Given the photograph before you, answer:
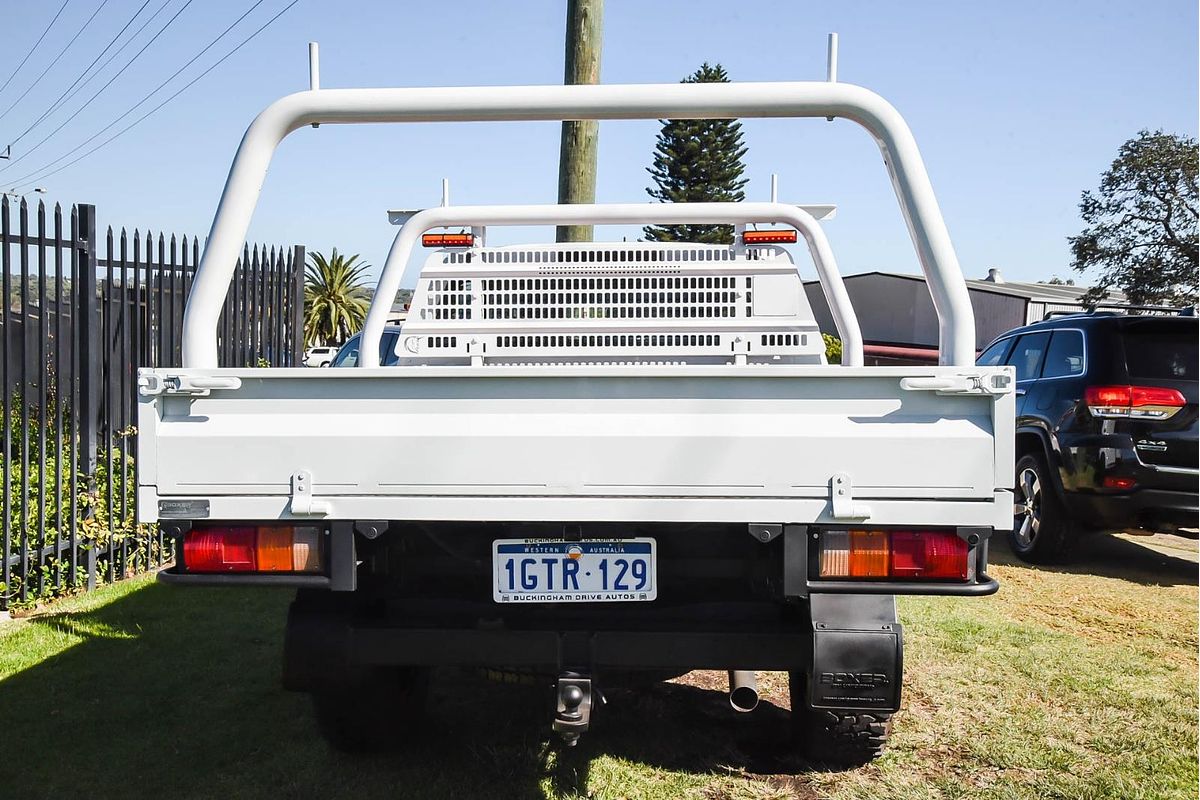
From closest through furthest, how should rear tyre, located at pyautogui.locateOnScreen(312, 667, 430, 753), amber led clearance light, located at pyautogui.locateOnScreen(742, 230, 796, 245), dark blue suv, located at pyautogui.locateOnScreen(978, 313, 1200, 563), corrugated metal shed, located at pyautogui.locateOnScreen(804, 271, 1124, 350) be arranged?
rear tyre, located at pyautogui.locateOnScreen(312, 667, 430, 753) < amber led clearance light, located at pyautogui.locateOnScreen(742, 230, 796, 245) < dark blue suv, located at pyautogui.locateOnScreen(978, 313, 1200, 563) < corrugated metal shed, located at pyautogui.locateOnScreen(804, 271, 1124, 350)

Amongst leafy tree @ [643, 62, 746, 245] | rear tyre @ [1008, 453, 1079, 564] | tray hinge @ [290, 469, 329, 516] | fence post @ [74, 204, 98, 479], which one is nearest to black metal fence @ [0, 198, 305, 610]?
fence post @ [74, 204, 98, 479]

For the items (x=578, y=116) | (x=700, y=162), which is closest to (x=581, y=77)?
(x=578, y=116)

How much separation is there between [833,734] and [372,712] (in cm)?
153

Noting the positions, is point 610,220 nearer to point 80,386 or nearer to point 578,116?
point 578,116

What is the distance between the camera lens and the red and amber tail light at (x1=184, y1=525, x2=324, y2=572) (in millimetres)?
2791

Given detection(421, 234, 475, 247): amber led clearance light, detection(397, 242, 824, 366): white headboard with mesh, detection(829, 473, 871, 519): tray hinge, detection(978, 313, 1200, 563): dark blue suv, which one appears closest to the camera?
detection(829, 473, 871, 519): tray hinge

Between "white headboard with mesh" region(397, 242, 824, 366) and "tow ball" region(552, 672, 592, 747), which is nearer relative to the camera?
"tow ball" region(552, 672, 592, 747)

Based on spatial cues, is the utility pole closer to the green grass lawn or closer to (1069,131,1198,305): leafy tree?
the green grass lawn

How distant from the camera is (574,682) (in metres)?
2.88

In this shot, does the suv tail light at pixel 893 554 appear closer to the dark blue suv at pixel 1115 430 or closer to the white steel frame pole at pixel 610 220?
the white steel frame pole at pixel 610 220

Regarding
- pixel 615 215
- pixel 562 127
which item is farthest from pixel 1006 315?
pixel 615 215

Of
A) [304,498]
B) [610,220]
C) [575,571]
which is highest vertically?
[610,220]

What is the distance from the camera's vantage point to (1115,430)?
6535 mm

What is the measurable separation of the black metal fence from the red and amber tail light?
3.23 meters
